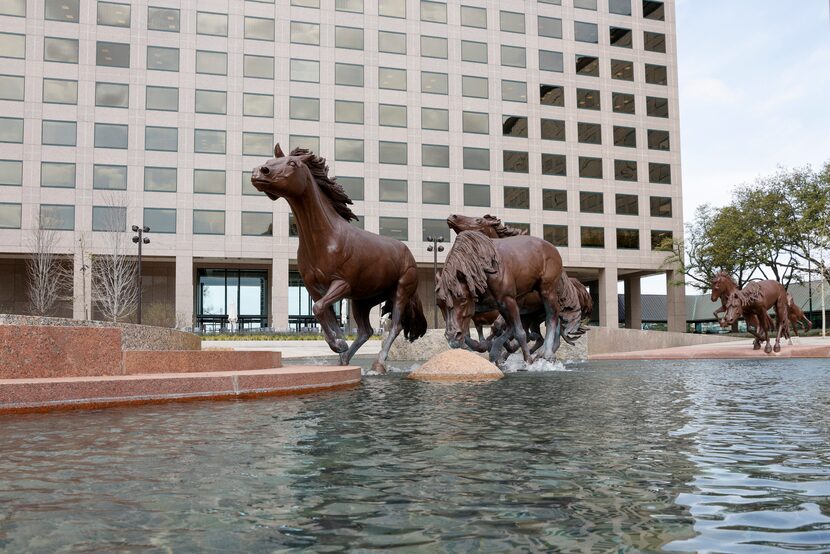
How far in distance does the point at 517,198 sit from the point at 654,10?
2269cm

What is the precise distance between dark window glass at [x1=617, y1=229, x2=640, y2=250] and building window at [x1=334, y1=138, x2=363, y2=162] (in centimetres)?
2290

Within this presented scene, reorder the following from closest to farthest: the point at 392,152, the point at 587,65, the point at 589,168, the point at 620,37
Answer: the point at 392,152 → the point at 589,168 → the point at 587,65 → the point at 620,37

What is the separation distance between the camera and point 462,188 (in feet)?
179

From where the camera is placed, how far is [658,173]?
59656 mm

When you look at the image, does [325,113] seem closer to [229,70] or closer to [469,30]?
[229,70]

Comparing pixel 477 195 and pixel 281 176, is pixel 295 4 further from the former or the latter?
pixel 281 176

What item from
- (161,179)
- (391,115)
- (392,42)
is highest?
(392,42)

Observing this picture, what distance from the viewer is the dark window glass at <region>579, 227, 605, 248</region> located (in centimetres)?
5691

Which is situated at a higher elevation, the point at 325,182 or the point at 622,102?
the point at 622,102

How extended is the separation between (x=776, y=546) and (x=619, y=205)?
5868cm

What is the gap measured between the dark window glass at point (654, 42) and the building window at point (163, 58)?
39.7 m

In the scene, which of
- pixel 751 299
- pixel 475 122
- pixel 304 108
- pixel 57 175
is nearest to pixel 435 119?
pixel 475 122

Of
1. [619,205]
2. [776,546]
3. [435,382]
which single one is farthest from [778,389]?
[619,205]

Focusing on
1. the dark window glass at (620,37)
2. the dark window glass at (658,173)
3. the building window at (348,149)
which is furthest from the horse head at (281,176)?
the dark window glass at (620,37)
